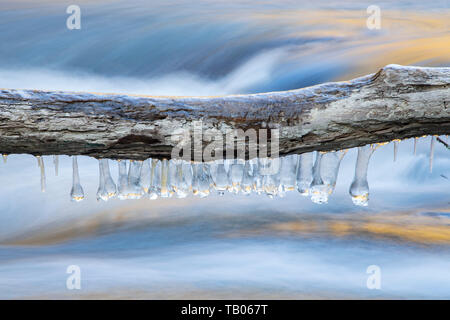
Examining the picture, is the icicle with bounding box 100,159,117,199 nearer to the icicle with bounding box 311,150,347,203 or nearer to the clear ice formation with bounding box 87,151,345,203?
the clear ice formation with bounding box 87,151,345,203

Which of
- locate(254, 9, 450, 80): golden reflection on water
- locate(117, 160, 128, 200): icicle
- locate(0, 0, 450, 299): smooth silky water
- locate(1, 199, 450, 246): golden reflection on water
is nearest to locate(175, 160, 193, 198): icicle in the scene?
locate(117, 160, 128, 200): icicle

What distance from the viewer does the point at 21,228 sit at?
3268mm

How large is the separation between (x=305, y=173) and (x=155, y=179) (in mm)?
340

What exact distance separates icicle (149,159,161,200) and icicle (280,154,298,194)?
0.28 meters

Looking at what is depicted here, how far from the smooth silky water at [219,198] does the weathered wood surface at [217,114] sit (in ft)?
4.74

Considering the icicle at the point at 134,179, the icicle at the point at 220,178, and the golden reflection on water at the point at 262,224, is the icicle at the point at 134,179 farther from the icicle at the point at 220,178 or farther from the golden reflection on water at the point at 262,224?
the golden reflection on water at the point at 262,224

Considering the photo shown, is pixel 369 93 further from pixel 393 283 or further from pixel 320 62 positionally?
pixel 320 62

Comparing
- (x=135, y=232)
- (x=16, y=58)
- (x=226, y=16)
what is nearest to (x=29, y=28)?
(x=16, y=58)

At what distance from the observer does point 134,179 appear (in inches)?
39.0

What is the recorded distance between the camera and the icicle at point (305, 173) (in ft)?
3.19

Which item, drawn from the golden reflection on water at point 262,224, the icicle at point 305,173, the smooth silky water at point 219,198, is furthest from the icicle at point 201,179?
the golden reflection on water at point 262,224

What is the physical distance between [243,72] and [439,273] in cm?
228

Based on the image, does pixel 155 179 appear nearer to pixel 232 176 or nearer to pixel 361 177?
pixel 232 176

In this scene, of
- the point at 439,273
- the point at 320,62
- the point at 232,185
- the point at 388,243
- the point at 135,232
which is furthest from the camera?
the point at 320,62
